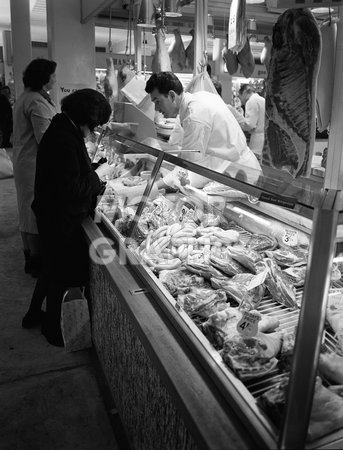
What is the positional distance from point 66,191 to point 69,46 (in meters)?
4.02

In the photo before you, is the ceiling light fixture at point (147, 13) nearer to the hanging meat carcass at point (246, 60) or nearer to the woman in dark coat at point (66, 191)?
the woman in dark coat at point (66, 191)

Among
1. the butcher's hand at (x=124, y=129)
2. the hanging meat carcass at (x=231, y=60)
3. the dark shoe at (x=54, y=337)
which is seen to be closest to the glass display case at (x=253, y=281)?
the butcher's hand at (x=124, y=129)

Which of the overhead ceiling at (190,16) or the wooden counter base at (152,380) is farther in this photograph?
the overhead ceiling at (190,16)

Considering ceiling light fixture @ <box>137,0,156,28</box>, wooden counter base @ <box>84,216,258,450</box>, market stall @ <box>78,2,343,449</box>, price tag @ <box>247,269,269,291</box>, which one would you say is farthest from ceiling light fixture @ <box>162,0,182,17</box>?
price tag @ <box>247,269,269,291</box>

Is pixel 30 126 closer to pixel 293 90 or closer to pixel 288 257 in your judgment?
pixel 288 257

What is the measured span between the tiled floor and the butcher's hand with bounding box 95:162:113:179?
1.45 meters

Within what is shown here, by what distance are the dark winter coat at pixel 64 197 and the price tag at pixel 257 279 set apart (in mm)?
1462

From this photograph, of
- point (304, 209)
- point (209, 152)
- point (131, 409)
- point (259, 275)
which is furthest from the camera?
point (209, 152)

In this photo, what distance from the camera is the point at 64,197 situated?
10.1 ft

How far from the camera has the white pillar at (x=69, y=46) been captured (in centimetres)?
611

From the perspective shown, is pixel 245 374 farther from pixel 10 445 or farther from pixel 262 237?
pixel 10 445

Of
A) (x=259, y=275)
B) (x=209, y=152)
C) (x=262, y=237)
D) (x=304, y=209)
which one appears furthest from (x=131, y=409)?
(x=209, y=152)

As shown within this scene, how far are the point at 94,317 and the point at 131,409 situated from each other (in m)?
1.08

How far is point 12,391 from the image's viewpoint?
9.96ft
